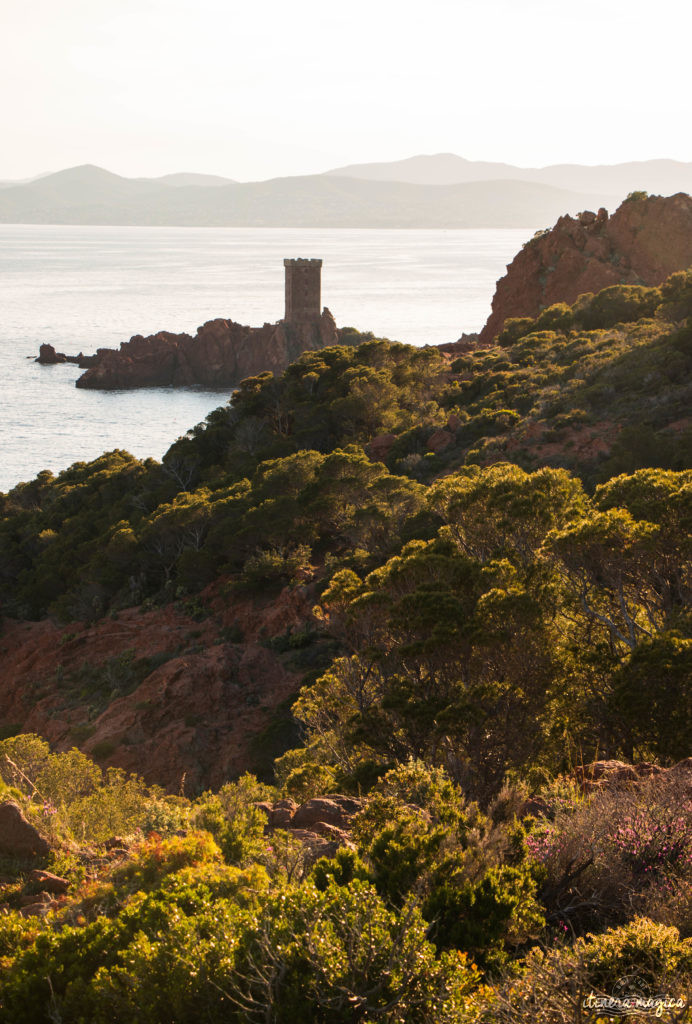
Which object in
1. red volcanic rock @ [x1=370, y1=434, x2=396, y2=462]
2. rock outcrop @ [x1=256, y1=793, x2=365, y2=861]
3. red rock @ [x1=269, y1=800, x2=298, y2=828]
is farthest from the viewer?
red volcanic rock @ [x1=370, y1=434, x2=396, y2=462]

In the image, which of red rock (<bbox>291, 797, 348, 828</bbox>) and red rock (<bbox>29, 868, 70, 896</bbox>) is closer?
red rock (<bbox>29, 868, 70, 896</bbox>)

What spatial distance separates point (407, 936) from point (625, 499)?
26.8 feet

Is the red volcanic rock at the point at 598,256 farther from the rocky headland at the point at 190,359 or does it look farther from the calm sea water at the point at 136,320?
the rocky headland at the point at 190,359

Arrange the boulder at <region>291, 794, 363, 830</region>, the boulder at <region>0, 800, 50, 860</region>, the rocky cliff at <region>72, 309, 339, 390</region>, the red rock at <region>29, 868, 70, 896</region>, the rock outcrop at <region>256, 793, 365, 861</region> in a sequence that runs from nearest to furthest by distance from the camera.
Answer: the rock outcrop at <region>256, 793, 365, 861</region> → the red rock at <region>29, 868, 70, 896</region> → the boulder at <region>0, 800, 50, 860</region> → the boulder at <region>291, 794, 363, 830</region> → the rocky cliff at <region>72, 309, 339, 390</region>

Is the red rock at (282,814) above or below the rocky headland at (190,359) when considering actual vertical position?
below

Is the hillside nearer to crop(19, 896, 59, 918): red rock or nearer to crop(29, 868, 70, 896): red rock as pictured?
crop(29, 868, 70, 896): red rock

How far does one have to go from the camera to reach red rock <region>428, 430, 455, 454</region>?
30703mm

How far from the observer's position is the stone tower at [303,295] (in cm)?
8511

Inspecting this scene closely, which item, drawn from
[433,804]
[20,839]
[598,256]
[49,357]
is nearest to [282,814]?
[433,804]

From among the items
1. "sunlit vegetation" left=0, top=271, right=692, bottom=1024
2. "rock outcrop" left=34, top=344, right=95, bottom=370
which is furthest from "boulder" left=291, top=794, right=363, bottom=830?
"rock outcrop" left=34, top=344, right=95, bottom=370

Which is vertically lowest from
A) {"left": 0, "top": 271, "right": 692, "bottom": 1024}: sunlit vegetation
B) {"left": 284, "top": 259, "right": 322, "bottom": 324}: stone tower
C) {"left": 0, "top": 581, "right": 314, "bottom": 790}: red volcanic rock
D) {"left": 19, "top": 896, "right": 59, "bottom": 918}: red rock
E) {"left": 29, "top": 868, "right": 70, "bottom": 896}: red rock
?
{"left": 0, "top": 581, "right": 314, "bottom": 790}: red volcanic rock

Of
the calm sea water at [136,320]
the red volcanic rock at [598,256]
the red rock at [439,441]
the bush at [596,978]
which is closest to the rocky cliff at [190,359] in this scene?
the calm sea water at [136,320]

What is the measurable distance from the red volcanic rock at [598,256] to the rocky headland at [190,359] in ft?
102

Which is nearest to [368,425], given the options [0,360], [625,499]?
[625,499]
